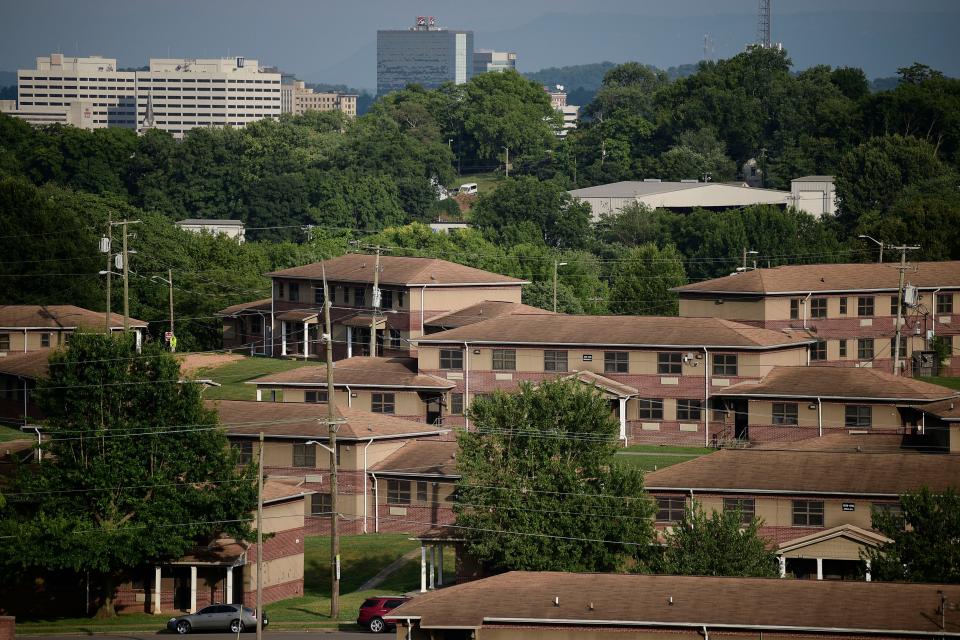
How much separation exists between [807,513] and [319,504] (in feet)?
61.4

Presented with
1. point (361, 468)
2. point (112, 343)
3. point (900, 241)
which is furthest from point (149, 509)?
point (900, 241)

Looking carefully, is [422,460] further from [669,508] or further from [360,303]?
[360,303]

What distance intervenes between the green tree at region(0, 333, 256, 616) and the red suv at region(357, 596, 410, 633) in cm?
569

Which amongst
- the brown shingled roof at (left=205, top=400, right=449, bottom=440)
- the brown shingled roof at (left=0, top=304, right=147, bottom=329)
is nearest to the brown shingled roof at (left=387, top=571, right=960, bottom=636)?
the brown shingled roof at (left=205, top=400, right=449, bottom=440)

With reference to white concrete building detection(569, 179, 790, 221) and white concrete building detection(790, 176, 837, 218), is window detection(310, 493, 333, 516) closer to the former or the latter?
white concrete building detection(569, 179, 790, 221)

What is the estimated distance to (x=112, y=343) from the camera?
6431cm

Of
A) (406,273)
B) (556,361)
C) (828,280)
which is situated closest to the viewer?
(556,361)

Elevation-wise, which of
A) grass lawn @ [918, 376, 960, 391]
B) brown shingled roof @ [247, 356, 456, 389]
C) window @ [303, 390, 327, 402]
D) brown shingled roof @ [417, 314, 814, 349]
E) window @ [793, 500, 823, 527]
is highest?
brown shingled roof @ [417, 314, 814, 349]

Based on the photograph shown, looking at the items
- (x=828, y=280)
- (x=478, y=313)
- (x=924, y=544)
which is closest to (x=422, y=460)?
(x=924, y=544)

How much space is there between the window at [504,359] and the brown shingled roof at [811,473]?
20395 mm

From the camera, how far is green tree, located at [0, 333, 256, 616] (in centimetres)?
5925

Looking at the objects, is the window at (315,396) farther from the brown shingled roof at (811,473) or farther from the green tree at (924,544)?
the green tree at (924,544)

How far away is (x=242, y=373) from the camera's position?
96.9 meters

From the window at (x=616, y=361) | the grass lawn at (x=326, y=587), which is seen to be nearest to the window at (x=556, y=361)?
the window at (x=616, y=361)
